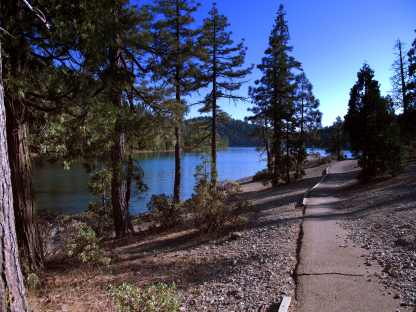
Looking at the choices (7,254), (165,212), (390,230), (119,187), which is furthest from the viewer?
(165,212)

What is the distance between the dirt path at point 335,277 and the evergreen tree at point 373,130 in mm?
8737

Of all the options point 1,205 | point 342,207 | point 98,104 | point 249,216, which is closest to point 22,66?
point 98,104

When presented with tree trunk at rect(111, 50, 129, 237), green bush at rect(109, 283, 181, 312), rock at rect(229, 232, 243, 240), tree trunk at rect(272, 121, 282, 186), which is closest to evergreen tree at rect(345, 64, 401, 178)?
tree trunk at rect(272, 121, 282, 186)

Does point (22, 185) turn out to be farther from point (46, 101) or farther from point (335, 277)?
point (335, 277)

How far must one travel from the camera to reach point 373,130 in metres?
15.0

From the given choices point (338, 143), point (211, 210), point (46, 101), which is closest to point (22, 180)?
point (46, 101)

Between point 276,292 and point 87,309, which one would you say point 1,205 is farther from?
point 276,292

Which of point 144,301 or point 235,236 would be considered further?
point 235,236

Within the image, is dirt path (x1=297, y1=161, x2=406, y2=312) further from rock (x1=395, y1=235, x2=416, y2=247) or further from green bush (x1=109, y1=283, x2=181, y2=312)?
green bush (x1=109, y1=283, x2=181, y2=312)

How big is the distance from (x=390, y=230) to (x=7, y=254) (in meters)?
7.85

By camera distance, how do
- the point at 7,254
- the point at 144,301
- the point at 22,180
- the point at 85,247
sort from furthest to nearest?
the point at 85,247, the point at 22,180, the point at 144,301, the point at 7,254

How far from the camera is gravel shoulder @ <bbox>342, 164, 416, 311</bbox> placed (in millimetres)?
4629

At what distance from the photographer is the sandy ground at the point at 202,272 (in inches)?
185

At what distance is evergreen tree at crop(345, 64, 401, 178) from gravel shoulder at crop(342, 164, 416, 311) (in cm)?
180
